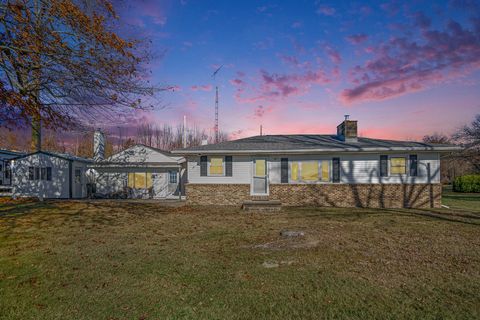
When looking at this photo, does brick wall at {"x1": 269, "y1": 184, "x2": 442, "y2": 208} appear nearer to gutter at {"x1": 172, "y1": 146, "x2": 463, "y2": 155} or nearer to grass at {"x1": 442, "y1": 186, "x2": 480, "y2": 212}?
grass at {"x1": 442, "y1": 186, "x2": 480, "y2": 212}

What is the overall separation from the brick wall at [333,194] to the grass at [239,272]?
19.9 ft

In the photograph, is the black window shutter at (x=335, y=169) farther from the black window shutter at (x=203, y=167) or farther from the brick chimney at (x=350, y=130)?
the black window shutter at (x=203, y=167)

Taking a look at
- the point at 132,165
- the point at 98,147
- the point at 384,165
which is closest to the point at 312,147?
the point at 384,165

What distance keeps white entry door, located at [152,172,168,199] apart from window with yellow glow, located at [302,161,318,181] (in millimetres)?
11068

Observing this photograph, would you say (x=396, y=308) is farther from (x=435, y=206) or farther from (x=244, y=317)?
(x=435, y=206)

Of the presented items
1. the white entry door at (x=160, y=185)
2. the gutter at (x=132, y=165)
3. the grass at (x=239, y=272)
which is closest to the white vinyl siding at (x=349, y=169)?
the gutter at (x=132, y=165)

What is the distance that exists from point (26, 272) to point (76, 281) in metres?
1.34

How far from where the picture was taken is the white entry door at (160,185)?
2175 cm

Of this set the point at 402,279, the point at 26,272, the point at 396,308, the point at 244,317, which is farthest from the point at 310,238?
the point at 26,272

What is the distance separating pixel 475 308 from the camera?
12.2 ft

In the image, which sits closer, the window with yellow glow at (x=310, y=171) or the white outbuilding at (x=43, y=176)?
the window with yellow glow at (x=310, y=171)

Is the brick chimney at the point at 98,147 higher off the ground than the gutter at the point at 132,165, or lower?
higher

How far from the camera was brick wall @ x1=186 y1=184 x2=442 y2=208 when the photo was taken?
1555 centimetres

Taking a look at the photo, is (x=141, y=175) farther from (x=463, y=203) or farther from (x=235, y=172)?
(x=463, y=203)
